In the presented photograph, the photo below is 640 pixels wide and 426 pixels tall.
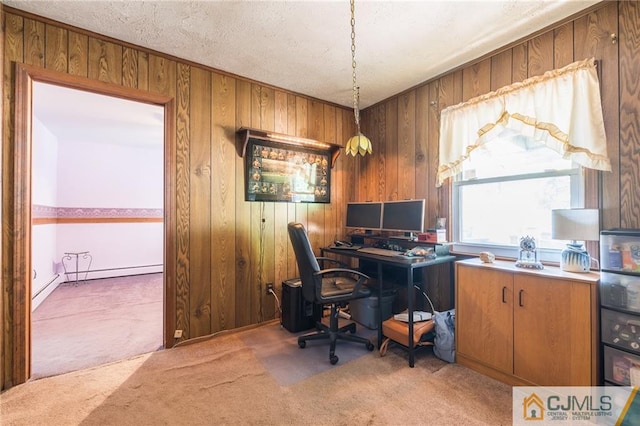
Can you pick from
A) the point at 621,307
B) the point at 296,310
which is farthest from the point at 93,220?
the point at 621,307

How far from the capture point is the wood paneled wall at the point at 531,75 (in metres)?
1.72

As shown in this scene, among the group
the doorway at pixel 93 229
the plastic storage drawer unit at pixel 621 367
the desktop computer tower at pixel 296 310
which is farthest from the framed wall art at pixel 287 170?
the plastic storage drawer unit at pixel 621 367

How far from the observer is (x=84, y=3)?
1.84 meters

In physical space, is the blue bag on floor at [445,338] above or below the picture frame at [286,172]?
below

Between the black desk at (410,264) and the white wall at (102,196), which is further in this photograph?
the white wall at (102,196)

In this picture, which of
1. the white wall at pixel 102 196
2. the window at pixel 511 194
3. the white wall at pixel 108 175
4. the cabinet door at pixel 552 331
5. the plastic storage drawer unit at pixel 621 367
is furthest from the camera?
the white wall at pixel 108 175

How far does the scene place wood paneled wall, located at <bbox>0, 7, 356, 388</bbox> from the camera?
190 cm

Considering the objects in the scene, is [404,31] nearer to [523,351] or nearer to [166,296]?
[523,351]

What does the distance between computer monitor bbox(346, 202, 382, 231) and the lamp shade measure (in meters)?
1.50

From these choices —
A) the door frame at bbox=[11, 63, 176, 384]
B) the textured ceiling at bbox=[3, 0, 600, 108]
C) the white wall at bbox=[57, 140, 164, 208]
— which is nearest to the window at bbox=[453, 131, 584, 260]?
the textured ceiling at bbox=[3, 0, 600, 108]

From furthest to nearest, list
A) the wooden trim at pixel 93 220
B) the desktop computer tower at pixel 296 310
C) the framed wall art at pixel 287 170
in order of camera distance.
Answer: the wooden trim at pixel 93 220
the framed wall art at pixel 287 170
the desktop computer tower at pixel 296 310

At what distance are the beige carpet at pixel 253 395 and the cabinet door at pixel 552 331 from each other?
0.27 m

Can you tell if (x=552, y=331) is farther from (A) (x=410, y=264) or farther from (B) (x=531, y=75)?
A: (B) (x=531, y=75)

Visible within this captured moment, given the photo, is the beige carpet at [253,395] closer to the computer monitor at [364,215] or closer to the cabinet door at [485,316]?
the cabinet door at [485,316]
